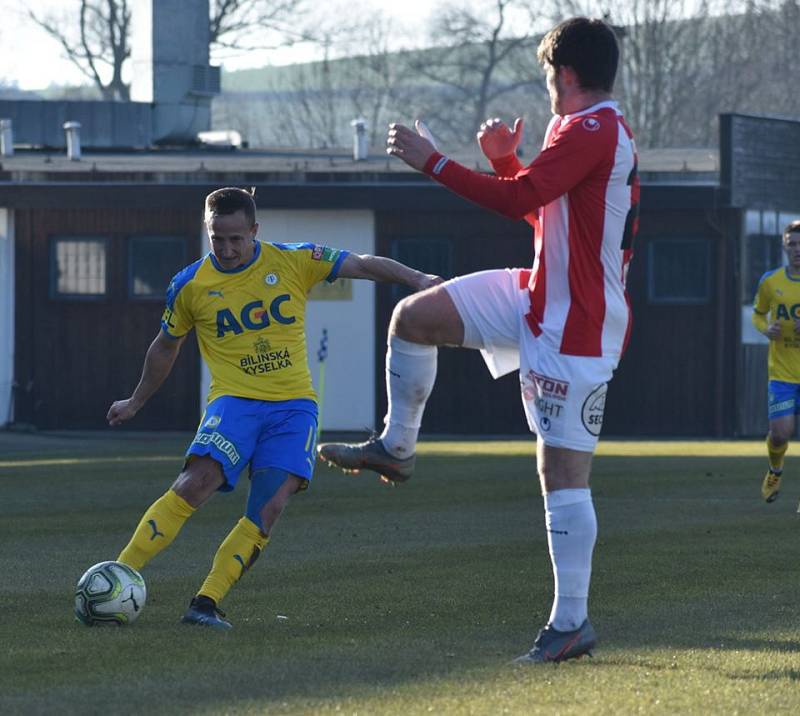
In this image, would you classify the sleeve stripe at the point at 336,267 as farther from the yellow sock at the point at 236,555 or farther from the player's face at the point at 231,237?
the yellow sock at the point at 236,555

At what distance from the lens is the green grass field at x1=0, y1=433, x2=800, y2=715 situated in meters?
6.44

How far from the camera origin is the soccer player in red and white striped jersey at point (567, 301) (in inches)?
277

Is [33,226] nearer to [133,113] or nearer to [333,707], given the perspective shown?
[133,113]

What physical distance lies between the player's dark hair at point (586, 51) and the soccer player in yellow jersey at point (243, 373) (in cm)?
159

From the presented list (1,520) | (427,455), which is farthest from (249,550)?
(427,455)

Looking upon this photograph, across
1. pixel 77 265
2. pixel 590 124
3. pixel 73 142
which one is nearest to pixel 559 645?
pixel 590 124

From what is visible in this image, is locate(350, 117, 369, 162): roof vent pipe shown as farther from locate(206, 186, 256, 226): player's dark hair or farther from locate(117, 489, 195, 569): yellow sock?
locate(117, 489, 195, 569): yellow sock

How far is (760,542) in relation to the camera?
12.2m

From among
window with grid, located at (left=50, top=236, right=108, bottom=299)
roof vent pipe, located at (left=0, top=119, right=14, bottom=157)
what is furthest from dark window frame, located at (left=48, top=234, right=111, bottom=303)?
roof vent pipe, located at (left=0, top=119, right=14, bottom=157)

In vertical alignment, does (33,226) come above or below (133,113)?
below

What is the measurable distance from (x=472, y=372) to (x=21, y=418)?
839cm

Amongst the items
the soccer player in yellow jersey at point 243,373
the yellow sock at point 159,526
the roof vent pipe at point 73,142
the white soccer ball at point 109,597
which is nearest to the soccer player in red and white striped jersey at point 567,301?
the soccer player in yellow jersey at point 243,373

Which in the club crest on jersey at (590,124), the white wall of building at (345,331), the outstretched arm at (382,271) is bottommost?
the white wall of building at (345,331)

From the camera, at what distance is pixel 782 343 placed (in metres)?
16.4
